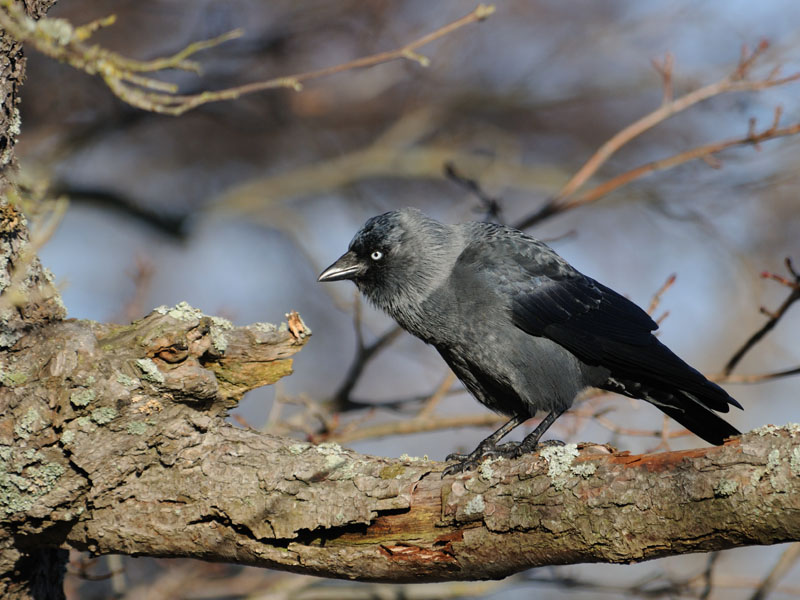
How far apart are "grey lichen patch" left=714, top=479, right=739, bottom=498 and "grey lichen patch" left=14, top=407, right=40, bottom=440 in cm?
238

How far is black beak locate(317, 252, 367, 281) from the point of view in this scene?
4801 millimetres

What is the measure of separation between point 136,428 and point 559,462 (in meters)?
1.60

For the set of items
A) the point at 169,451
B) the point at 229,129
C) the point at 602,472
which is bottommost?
the point at 602,472

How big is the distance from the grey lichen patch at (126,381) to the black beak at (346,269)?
195cm

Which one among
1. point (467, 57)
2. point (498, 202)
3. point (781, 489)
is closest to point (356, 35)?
point (467, 57)

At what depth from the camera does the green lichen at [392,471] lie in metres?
2.96

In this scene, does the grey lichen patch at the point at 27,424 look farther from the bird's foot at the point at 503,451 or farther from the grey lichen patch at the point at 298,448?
the bird's foot at the point at 503,451

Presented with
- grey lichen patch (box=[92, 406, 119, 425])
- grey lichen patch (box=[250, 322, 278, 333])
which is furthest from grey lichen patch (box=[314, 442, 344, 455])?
grey lichen patch (box=[92, 406, 119, 425])

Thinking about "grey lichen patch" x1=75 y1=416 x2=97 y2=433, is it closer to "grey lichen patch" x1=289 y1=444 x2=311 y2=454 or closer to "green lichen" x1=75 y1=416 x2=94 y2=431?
"green lichen" x1=75 y1=416 x2=94 y2=431

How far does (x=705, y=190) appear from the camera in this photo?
24.5 ft

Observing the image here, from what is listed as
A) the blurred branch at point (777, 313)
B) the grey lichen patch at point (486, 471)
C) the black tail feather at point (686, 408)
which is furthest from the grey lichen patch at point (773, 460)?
the black tail feather at point (686, 408)

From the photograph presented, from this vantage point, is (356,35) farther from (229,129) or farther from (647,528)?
(647,528)

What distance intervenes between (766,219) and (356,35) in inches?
212

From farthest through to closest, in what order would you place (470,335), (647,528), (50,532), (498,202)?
(498,202), (470,335), (50,532), (647,528)
